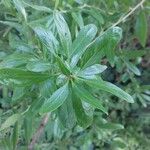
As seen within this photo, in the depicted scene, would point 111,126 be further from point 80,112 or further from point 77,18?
point 80,112

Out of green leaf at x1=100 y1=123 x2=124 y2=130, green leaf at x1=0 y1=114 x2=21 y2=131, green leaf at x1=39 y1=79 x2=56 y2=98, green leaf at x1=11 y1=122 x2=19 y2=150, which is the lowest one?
green leaf at x1=100 y1=123 x2=124 y2=130

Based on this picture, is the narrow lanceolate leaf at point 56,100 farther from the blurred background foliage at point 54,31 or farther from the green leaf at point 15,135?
the green leaf at point 15,135

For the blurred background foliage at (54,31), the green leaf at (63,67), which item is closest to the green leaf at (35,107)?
the blurred background foliage at (54,31)

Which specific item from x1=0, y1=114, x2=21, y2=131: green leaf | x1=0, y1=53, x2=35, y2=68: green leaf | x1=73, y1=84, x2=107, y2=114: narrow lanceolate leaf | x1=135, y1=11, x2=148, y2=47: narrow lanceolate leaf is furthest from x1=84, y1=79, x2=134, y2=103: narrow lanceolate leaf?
x1=135, y1=11, x2=148, y2=47: narrow lanceolate leaf

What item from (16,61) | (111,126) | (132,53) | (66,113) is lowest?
(111,126)

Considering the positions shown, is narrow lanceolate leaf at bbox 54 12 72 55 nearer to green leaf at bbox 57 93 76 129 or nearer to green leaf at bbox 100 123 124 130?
green leaf at bbox 57 93 76 129

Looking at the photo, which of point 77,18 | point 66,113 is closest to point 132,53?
point 77,18
